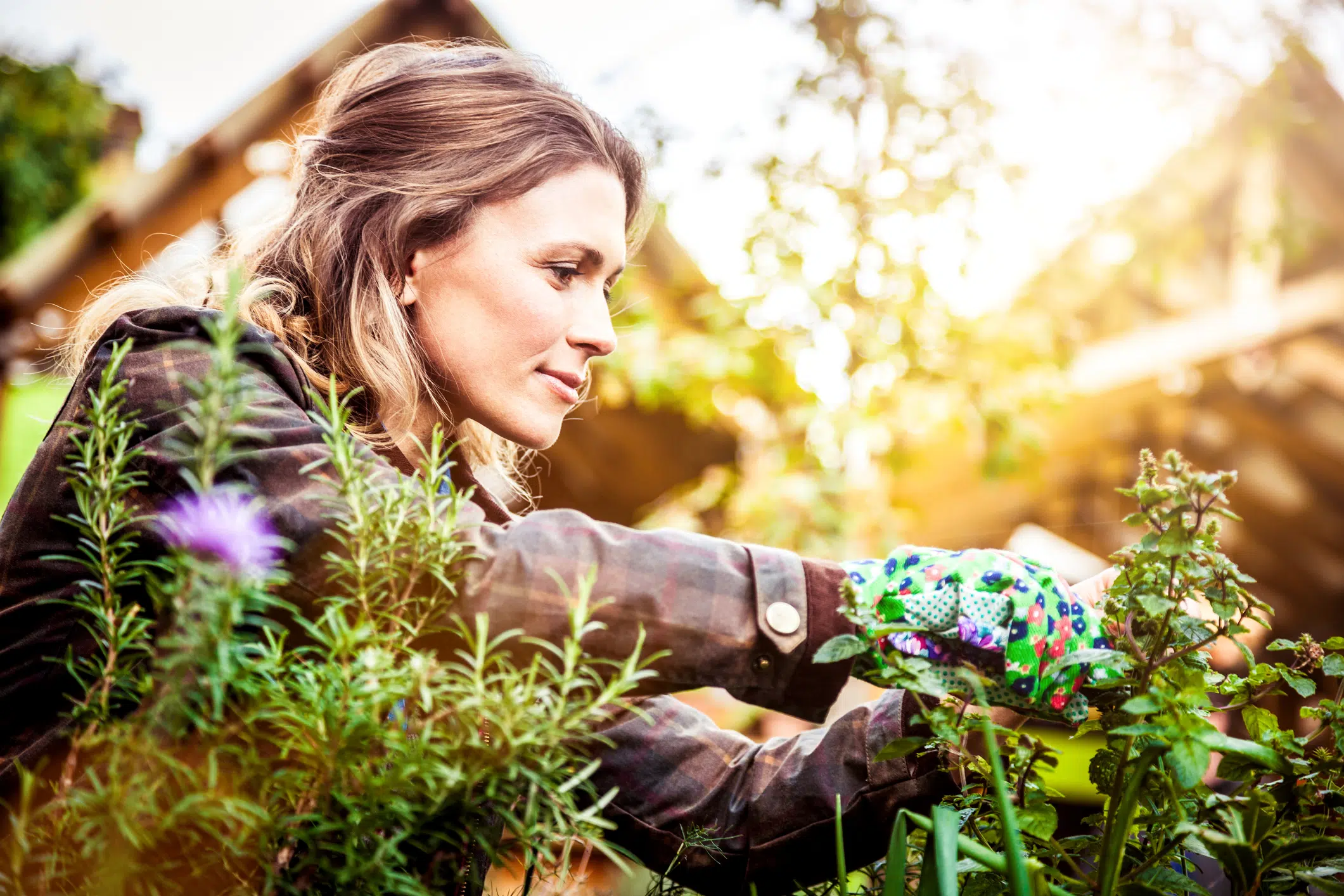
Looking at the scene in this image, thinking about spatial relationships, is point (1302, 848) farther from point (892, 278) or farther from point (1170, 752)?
point (892, 278)

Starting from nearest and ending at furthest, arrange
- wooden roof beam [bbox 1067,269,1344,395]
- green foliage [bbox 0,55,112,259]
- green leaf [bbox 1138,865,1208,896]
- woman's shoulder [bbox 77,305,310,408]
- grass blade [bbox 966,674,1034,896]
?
1. grass blade [bbox 966,674,1034,896]
2. green leaf [bbox 1138,865,1208,896]
3. woman's shoulder [bbox 77,305,310,408]
4. wooden roof beam [bbox 1067,269,1344,395]
5. green foliage [bbox 0,55,112,259]

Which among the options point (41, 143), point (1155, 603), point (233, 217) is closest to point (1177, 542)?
point (1155, 603)

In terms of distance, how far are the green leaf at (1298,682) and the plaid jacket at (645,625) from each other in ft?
1.11

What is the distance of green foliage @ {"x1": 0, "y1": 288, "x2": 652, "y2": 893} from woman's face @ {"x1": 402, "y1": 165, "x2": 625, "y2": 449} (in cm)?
87

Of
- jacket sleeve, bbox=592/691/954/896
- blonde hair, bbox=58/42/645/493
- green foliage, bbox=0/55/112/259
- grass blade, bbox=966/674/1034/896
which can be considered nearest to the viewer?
grass blade, bbox=966/674/1034/896

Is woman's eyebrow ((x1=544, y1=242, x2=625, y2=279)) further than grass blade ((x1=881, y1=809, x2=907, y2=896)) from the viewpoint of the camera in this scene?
Yes

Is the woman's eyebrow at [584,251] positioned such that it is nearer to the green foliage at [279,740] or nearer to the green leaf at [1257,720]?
the green foliage at [279,740]

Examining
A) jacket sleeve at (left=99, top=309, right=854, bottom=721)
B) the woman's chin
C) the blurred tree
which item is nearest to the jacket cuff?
jacket sleeve at (left=99, top=309, right=854, bottom=721)

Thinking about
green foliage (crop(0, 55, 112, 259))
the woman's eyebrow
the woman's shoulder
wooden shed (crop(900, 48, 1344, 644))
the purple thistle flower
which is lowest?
wooden shed (crop(900, 48, 1344, 644))

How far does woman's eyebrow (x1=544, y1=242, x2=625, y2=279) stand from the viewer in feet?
5.02

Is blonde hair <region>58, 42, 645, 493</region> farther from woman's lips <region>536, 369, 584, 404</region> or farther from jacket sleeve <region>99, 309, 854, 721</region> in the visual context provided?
jacket sleeve <region>99, 309, 854, 721</region>

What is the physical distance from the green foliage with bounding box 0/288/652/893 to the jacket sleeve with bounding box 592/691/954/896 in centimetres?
51

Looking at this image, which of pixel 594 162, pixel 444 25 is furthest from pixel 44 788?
pixel 444 25

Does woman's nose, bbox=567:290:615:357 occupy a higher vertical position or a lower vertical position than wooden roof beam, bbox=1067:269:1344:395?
higher
